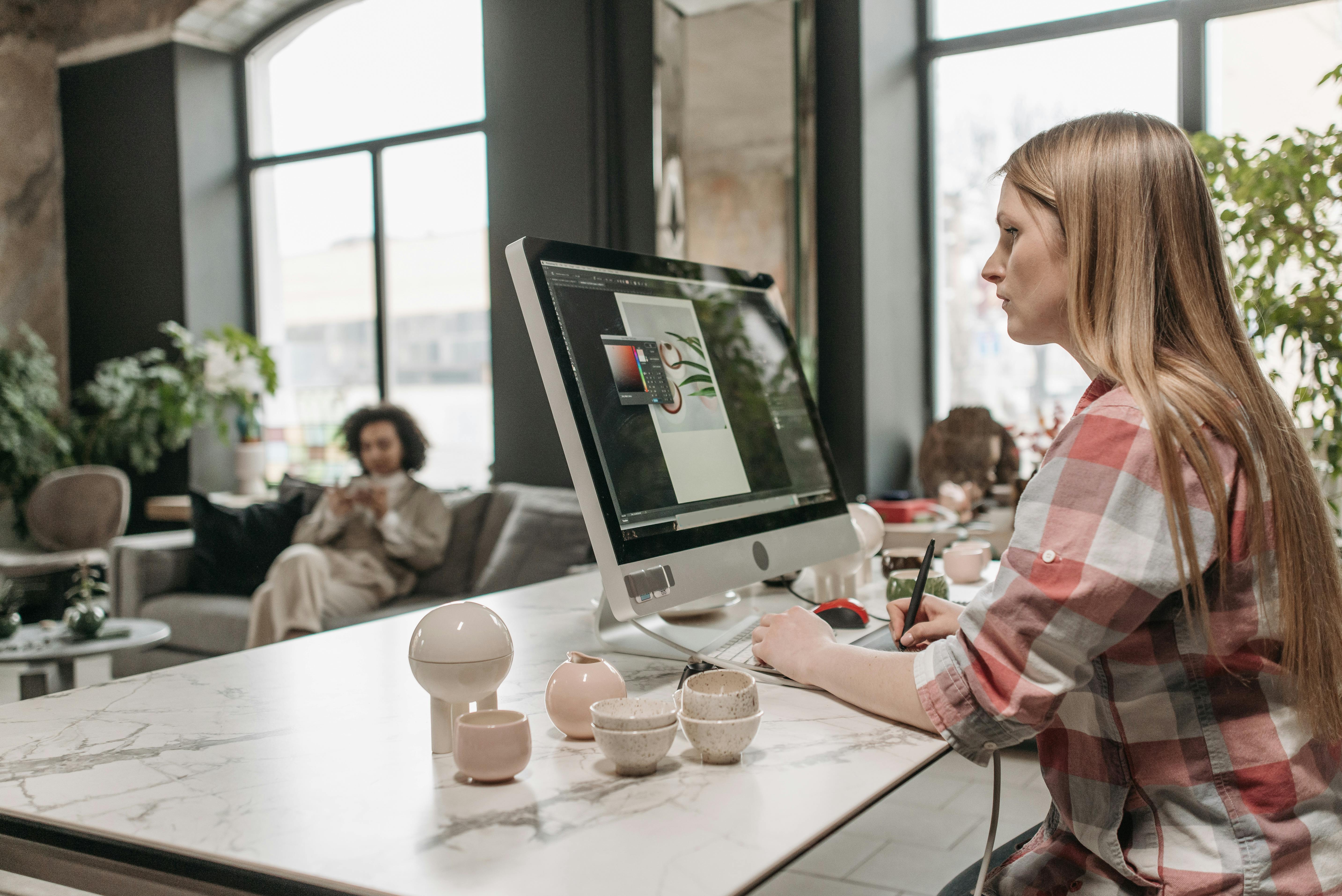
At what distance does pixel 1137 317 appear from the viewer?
895mm

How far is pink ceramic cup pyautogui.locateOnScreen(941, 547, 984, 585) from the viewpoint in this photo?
1.79 meters

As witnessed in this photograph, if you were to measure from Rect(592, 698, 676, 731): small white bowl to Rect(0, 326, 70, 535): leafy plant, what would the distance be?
5.33 metres

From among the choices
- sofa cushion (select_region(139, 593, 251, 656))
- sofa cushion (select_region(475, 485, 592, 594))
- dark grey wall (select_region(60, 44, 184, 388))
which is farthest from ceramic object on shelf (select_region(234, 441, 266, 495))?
sofa cushion (select_region(475, 485, 592, 594))

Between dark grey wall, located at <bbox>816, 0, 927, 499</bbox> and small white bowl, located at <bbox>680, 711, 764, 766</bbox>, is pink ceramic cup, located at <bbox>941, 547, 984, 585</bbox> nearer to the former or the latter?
small white bowl, located at <bbox>680, 711, 764, 766</bbox>

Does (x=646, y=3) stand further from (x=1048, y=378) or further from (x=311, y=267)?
(x=311, y=267)

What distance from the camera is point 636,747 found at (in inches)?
35.1

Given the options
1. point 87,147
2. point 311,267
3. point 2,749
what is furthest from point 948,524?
point 87,147

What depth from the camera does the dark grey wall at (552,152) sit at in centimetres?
417

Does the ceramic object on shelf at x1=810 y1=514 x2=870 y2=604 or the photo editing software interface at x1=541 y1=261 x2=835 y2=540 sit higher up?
the photo editing software interface at x1=541 y1=261 x2=835 y2=540

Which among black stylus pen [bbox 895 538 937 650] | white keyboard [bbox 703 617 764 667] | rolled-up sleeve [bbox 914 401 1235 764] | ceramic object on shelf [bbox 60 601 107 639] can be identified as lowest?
ceramic object on shelf [bbox 60 601 107 639]

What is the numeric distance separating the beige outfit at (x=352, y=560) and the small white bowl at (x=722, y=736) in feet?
9.27

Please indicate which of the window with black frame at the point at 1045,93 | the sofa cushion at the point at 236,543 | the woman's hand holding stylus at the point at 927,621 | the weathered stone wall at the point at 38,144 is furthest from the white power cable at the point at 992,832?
the weathered stone wall at the point at 38,144

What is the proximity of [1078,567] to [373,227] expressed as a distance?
5.26 meters

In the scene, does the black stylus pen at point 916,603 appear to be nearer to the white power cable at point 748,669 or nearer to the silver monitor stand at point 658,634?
the white power cable at point 748,669
